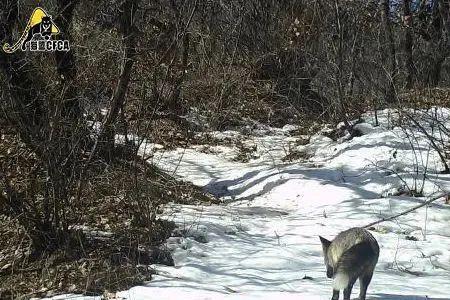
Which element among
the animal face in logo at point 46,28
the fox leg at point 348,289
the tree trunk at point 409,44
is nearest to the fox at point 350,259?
the fox leg at point 348,289

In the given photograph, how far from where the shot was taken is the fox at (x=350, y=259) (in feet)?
10.8

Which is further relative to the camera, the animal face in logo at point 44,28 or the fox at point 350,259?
the animal face in logo at point 44,28

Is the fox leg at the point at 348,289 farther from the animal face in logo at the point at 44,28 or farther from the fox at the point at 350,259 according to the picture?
the animal face in logo at the point at 44,28

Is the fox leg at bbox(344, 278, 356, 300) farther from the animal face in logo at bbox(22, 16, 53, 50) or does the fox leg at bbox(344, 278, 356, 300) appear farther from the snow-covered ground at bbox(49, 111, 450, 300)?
the animal face in logo at bbox(22, 16, 53, 50)

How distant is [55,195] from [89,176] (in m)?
0.69

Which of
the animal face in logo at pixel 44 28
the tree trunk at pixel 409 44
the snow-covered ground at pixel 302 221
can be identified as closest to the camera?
the snow-covered ground at pixel 302 221

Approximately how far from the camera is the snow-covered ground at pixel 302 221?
457 cm

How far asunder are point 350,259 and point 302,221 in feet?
11.1

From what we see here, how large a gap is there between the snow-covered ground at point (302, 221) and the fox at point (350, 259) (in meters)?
0.74

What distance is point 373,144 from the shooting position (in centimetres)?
927

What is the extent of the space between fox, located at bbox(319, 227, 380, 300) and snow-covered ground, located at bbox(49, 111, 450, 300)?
74cm

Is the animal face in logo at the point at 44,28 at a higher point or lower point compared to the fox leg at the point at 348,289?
higher

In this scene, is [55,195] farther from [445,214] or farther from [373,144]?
[373,144]
